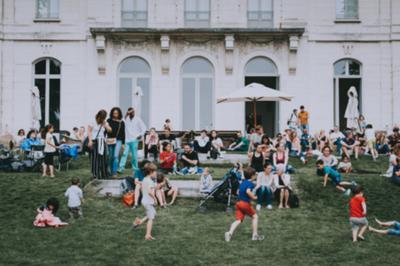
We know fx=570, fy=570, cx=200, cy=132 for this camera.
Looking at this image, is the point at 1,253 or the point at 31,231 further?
the point at 31,231

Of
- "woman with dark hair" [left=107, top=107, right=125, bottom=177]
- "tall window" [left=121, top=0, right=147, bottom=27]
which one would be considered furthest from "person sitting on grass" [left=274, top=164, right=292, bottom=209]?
"tall window" [left=121, top=0, right=147, bottom=27]

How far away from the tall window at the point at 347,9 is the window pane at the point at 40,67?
42.4ft

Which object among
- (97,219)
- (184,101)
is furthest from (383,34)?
(97,219)

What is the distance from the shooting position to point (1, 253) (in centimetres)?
929

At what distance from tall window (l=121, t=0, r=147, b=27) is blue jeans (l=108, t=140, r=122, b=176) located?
10.7 m

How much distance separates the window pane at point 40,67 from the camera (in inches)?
971

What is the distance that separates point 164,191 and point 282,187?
2871 millimetres

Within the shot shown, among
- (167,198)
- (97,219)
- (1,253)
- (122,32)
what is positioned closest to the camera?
(1,253)

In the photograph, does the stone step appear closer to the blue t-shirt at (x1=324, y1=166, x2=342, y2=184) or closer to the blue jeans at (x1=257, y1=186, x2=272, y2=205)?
the blue jeans at (x1=257, y1=186, x2=272, y2=205)

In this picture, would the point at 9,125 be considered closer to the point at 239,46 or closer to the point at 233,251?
the point at 239,46

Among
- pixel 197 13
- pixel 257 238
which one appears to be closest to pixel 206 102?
pixel 197 13

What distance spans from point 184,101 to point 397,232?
14.9 meters

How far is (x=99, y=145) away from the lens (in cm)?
1458

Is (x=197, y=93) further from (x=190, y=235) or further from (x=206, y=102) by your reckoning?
(x=190, y=235)
